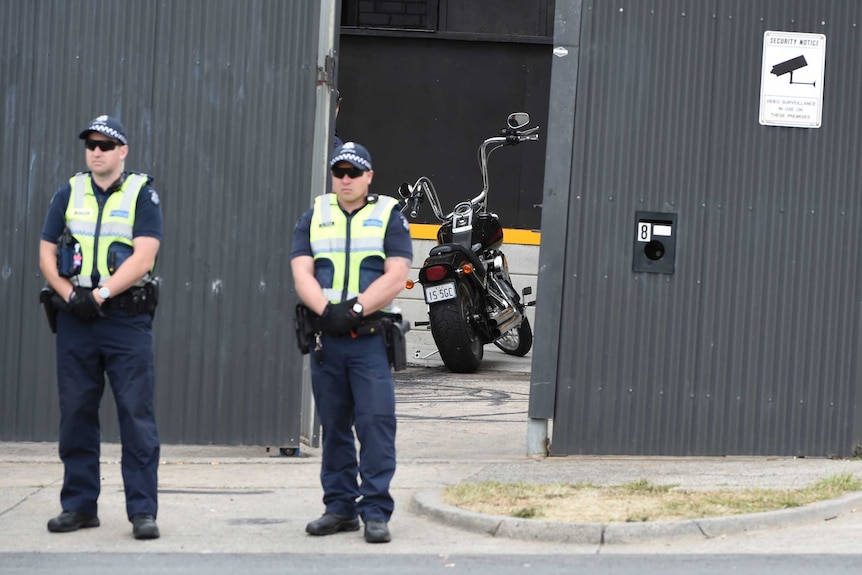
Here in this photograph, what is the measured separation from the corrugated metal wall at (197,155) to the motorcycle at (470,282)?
4.67m

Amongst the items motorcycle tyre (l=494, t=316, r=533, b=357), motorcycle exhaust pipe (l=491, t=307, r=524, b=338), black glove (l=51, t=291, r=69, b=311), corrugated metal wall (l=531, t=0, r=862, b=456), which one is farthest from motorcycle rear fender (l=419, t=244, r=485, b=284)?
black glove (l=51, t=291, r=69, b=311)

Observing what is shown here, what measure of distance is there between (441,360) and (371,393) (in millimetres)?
8547

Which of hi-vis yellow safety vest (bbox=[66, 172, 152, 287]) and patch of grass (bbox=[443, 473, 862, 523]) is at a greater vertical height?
hi-vis yellow safety vest (bbox=[66, 172, 152, 287])

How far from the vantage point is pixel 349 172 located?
23.4ft

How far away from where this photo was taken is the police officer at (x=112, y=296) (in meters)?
7.09

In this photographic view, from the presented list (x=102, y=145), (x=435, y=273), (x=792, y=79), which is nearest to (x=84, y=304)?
(x=102, y=145)

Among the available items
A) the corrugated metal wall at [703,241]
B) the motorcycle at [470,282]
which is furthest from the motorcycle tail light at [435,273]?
the corrugated metal wall at [703,241]

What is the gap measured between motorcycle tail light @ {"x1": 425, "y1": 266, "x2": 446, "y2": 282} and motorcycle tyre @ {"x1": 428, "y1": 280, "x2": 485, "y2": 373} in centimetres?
19

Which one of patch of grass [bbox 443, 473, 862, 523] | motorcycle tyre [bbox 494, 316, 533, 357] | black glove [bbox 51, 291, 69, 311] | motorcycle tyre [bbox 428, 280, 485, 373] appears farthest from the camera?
motorcycle tyre [bbox 494, 316, 533, 357]

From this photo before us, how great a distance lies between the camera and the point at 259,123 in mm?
9391

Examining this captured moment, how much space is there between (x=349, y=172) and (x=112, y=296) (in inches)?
48.1

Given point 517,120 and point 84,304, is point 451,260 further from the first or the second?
point 84,304

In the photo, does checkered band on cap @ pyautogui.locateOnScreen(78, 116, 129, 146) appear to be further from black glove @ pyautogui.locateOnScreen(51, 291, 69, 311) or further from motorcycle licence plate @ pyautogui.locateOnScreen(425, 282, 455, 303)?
motorcycle licence plate @ pyautogui.locateOnScreen(425, 282, 455, 303)

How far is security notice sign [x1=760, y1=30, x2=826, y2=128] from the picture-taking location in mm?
9352
